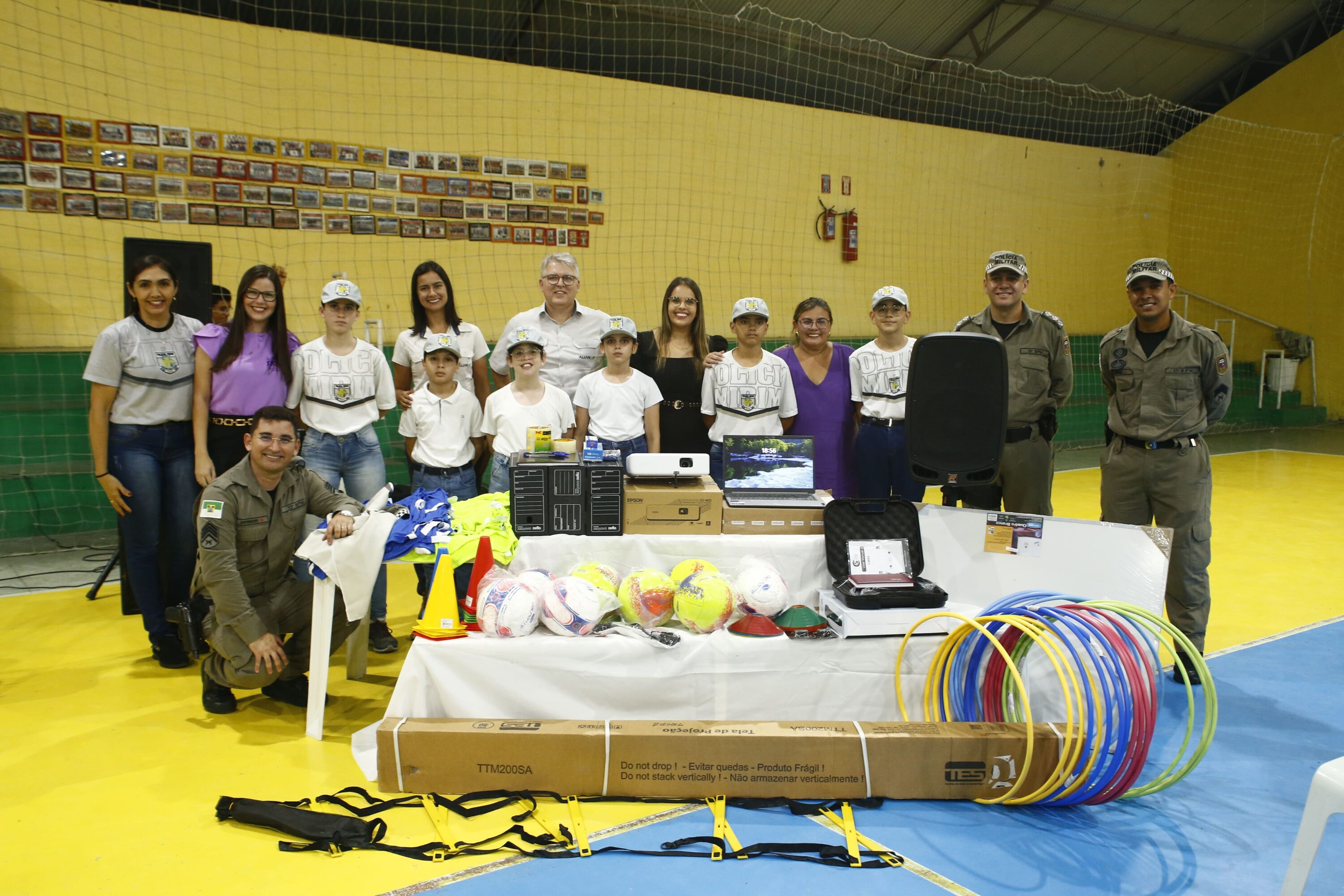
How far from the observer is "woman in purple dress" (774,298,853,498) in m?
4.27

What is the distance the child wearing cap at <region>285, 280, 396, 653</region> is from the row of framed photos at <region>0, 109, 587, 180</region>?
11.9 ft

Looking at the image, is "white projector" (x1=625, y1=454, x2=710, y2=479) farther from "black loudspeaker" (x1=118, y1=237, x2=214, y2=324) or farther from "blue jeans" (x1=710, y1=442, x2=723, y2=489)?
"black loudspeaker" (x1=118, y1=237, x2=214, y2=324)

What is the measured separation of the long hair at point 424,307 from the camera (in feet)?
14.0

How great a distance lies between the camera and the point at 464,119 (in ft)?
24.7

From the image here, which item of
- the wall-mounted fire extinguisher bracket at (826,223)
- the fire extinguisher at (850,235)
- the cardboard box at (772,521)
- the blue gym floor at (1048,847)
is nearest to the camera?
the blue gym floor at (1048,847)

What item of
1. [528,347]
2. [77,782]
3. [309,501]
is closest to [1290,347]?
[528,347]

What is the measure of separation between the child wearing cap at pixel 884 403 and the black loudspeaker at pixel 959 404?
0.78 meters

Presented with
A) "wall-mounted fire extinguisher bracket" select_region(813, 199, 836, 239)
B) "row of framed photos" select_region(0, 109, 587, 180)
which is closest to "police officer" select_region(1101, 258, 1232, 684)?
"row of framed photos" select_region(0, 109, 587, 180)

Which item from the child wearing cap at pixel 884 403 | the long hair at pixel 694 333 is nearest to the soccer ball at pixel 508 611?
the long hair at pixel 694 333

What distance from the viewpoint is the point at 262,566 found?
3322 mm

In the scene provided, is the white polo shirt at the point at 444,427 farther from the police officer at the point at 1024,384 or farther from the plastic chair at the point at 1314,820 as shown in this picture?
the plastic chair at the point at 1314,820

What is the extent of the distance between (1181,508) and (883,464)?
1.27 meters

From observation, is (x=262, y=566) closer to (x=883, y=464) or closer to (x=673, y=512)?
(x=673, y=512)

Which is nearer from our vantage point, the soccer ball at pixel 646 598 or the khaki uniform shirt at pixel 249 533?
the soccer ball at pixel 646 598
